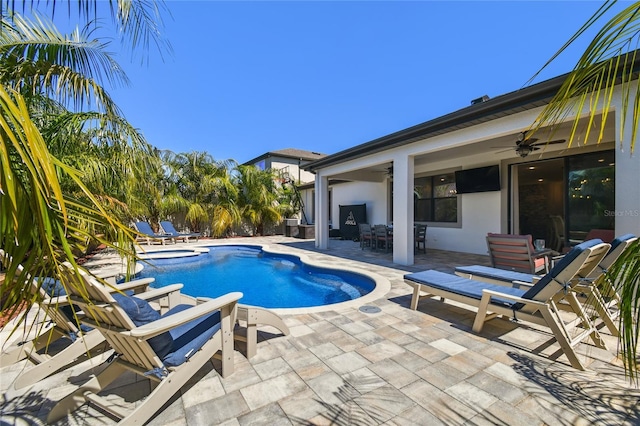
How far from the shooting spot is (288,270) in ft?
30.7

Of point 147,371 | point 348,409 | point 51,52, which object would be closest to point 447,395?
point 348,409

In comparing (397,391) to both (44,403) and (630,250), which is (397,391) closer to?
(630,250)

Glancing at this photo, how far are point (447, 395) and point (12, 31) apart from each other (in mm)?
5572

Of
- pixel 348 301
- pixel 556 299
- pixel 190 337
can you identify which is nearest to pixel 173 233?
pixel 348 301

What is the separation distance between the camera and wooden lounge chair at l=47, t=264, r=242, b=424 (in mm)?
2027

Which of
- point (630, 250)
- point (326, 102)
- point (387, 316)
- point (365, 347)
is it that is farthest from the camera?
point (326, 102)

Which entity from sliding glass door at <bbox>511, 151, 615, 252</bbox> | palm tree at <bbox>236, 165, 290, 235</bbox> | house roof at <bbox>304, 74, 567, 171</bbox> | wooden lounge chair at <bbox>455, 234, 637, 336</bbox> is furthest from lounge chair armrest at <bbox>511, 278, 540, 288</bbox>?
palm tree at <bbox>236, 165, 290, 235</bbox>

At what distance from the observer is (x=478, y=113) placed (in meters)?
6.09

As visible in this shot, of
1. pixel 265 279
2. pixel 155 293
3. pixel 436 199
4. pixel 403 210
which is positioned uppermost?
pixel 436 199

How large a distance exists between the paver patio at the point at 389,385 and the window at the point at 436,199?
821 centimetres

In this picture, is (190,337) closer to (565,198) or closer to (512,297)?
(512,297)

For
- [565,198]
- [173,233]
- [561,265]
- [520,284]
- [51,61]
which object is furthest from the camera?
[173,233]

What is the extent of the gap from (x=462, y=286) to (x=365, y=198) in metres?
11.3

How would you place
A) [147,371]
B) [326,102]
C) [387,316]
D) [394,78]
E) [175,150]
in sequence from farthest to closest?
1. [326,102]
2. [175,150]
3. [394,78]
4. [387,316]
5. [147,371]
